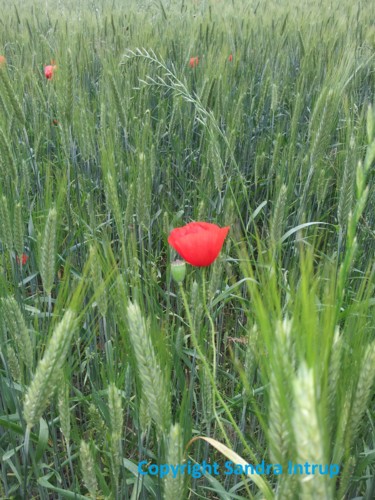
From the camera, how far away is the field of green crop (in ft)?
1.73

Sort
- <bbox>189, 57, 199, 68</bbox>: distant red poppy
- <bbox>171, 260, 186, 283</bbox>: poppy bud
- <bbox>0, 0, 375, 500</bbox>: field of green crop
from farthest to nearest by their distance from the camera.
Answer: <bbox>189, 57, 199, 68</bbox>: distant red poppy, <bbox>171, 260, 186, 283</bbox>: poppy bud, <bbox>0, 0, 375, 500</bbox>: field of green crop

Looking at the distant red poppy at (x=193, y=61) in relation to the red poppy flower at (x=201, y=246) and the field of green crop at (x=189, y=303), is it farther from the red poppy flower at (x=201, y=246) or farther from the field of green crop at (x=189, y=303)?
the red poppy flower at (x=201, y=246)

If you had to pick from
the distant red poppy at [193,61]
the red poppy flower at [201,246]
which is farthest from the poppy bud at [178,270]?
the distant red poppy at [193,61]

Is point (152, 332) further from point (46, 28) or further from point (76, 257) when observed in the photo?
point (46, 28)

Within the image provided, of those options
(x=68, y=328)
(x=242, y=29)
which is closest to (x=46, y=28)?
(x=242, y=29)

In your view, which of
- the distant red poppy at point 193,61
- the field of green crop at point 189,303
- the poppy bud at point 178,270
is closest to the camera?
the field of green crop at point 189,303

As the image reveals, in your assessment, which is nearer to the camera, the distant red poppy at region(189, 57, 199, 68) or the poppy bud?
the poppy bud

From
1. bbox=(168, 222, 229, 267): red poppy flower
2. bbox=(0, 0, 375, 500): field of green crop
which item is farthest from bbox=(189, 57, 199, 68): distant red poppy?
bbox=(168, 222, 229, 267): red poppy flower

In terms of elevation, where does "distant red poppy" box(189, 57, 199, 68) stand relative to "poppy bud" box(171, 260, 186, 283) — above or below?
above

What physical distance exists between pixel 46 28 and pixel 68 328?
2815mm

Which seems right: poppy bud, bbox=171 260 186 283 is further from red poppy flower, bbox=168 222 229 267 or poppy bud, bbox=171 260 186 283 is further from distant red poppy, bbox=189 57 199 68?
distant red poppy, bbox=189 57 199 68

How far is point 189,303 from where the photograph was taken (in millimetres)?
1193

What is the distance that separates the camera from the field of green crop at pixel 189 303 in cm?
53

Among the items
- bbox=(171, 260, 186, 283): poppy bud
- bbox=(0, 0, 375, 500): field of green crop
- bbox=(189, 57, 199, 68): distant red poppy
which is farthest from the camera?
bbox=(189, 57, 199, 68): distant red poppy
